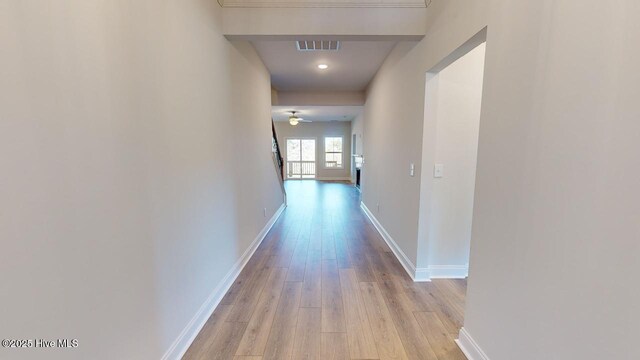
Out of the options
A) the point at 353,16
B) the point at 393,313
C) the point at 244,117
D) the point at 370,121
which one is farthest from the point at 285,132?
the point at 393,313

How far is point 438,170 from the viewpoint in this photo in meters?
2.62

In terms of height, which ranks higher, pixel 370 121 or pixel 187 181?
pixel 370 121

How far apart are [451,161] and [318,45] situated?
2152 mm

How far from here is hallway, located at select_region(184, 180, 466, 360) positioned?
1795 millimetres

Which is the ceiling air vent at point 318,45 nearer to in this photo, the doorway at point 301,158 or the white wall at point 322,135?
the white wall at point 322,135

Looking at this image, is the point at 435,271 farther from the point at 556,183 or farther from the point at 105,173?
the point at 105,173

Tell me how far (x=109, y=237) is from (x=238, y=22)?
214 cm

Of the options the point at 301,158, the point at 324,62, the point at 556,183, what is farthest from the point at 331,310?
the point at 301,158

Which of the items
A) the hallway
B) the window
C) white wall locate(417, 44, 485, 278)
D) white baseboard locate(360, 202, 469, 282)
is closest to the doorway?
the window

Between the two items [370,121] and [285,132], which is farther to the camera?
[285,132]

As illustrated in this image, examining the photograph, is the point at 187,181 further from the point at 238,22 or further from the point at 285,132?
the point at 285,132

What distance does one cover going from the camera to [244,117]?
3109 millimetres

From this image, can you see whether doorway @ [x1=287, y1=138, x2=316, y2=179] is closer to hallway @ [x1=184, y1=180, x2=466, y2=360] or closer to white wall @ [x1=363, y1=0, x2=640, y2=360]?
hallway @ [x1=184, y1=180, x2=466, y2=360]

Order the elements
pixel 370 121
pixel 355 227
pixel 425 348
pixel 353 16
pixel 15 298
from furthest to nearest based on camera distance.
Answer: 1. pixel 370 121
2. pixel 355 227
3. pixel 353 16
4. pixel 425 348
5. pixel 15 298
